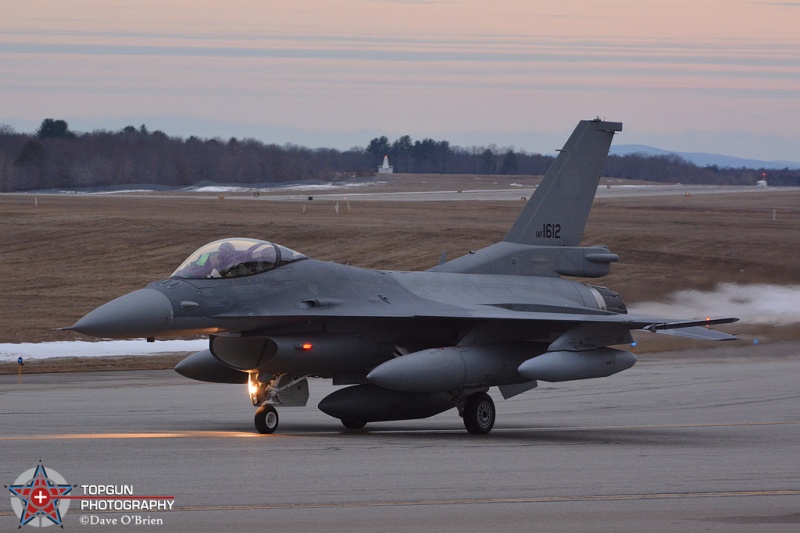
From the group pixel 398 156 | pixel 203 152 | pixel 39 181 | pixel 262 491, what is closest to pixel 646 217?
pixel 262 491

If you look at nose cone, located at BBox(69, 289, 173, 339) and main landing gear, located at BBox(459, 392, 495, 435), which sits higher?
nose cone, located at BBox(69, 289, 173, 339)

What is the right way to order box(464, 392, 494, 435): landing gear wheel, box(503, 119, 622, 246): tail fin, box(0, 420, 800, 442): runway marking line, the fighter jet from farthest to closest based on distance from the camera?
1. box(503, 119, 622, 246): tail fin
2. box(464, 392, 494, 435): landing gear wheel
3. the fighter jet
4. box(0, 420, 800, 442): runway marking line

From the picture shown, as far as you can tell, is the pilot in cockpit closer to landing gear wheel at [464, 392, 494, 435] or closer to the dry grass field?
landing gear wheel at [464, 392, 494, 435]

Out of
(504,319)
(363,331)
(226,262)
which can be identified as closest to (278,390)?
(363,331)

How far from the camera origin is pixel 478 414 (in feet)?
56.9

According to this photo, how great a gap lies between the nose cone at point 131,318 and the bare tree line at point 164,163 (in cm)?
9034

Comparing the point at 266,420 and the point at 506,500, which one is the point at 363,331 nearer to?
the point at 266,420

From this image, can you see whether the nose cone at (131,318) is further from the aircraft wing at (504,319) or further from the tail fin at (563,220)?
the tail fin at (563,220)

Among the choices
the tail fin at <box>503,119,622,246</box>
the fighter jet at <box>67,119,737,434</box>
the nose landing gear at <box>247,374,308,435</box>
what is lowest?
the nose landing gear at <box>247,374,308,435</box>

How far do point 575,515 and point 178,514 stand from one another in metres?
3.34

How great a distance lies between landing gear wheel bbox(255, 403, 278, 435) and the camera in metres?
16.1

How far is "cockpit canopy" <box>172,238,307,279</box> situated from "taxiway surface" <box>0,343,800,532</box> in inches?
85.7

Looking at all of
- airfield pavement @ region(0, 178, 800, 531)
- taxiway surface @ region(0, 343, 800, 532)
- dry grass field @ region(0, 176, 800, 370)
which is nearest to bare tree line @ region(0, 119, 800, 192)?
dry grass field @ region(0, 176, 800, 370)

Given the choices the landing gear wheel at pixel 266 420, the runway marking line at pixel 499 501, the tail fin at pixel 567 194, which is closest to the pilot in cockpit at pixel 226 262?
the landing gear wheel at pixel 266 420
